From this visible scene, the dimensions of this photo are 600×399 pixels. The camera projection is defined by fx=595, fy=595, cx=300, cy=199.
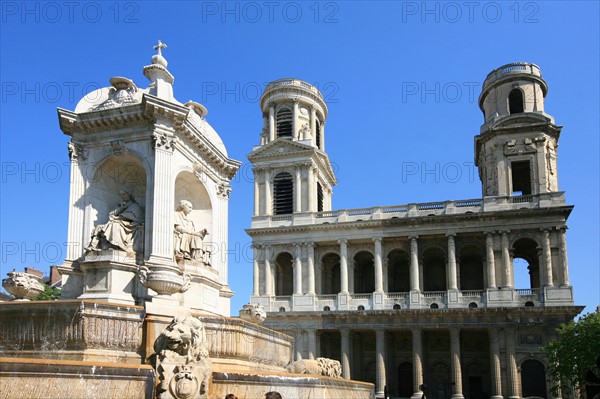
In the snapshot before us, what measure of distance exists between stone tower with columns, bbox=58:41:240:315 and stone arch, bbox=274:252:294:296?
1364 inches

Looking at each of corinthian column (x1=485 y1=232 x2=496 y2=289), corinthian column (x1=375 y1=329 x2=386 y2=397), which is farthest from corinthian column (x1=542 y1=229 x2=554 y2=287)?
corinthian column (x1=375 y1=329 x2=386 y2=397)

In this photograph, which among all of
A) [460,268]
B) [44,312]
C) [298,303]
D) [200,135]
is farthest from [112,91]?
[460,268]

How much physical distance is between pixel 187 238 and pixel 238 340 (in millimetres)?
3980

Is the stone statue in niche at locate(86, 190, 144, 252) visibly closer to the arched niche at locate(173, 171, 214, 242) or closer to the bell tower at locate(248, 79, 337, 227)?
the arched niche at locate(173, 171, 214, 242)

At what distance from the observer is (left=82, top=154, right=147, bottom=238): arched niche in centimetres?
1544

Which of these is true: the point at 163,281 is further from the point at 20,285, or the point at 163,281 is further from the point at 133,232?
the point at 20,285

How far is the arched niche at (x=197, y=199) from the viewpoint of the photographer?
17031mm

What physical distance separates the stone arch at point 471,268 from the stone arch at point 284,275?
1442 cm

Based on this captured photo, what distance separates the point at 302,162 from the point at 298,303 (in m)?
12.0

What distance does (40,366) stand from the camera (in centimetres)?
909

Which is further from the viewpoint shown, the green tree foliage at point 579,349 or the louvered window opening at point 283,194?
the louvered window opening at point 283,194

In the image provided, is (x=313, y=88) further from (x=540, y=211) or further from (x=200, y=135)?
(x=200, y=135)

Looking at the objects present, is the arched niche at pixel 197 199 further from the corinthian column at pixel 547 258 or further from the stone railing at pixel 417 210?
the corinthian column at pixel 547 258

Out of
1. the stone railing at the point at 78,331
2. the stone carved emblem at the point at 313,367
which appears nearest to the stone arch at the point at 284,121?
the stone carved emblem at the point at 313,367
